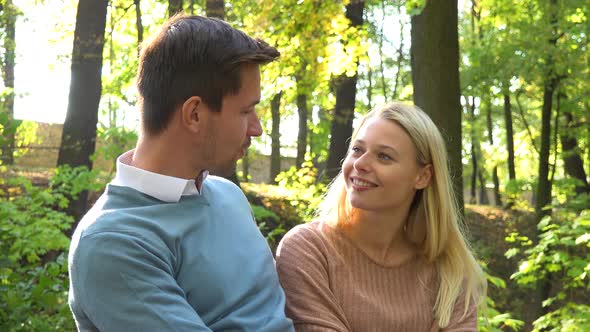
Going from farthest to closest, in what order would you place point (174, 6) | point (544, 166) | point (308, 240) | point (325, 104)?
point (325, 104)
point (544, 166)
point (174, 6)
point (308, 240)

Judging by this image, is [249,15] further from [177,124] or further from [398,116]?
[177,124]

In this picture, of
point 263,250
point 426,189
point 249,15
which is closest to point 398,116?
point 426,189

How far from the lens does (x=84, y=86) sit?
1220cm

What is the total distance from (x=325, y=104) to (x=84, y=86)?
8349mm

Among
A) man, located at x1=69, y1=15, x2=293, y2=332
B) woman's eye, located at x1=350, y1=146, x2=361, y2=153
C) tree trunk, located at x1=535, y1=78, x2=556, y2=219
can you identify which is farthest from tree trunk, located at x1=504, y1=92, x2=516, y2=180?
man, located at x1=69, y1=15, x2=293, y2=332

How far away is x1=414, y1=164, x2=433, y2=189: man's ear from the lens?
362 centimetres

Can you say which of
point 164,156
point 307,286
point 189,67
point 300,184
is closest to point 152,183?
point 164,156

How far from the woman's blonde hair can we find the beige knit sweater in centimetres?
5

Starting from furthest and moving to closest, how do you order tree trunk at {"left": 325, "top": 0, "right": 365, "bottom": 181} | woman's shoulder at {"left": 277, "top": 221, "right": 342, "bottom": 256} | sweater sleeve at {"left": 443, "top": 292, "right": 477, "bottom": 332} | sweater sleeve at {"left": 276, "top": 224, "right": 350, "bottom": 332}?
tree trunk at {"left": 325, "top": 0, "right": 365, "bottom": 181} < sweater sleeve at {"left": 443, "top": 292, "right": 477, "bottom": 332} < woman's shoulder at {"left": 277, "top": 221, "right": 342, "bottom": 256} < sweater sleeve at {"left": 276, "top": 224, "right": 350, "bottom": 332}

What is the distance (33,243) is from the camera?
204 inches

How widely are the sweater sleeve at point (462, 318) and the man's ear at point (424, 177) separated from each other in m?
0.48

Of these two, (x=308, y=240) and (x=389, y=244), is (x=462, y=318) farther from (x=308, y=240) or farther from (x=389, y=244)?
(x=308, y=240)

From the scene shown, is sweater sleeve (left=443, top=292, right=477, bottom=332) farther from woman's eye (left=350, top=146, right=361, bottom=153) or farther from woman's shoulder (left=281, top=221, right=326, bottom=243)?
woman's eye (left=350, top=146, right=361, bottom=153)

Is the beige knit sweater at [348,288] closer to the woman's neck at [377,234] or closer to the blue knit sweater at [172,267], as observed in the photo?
the woman's neck at [377,234]
